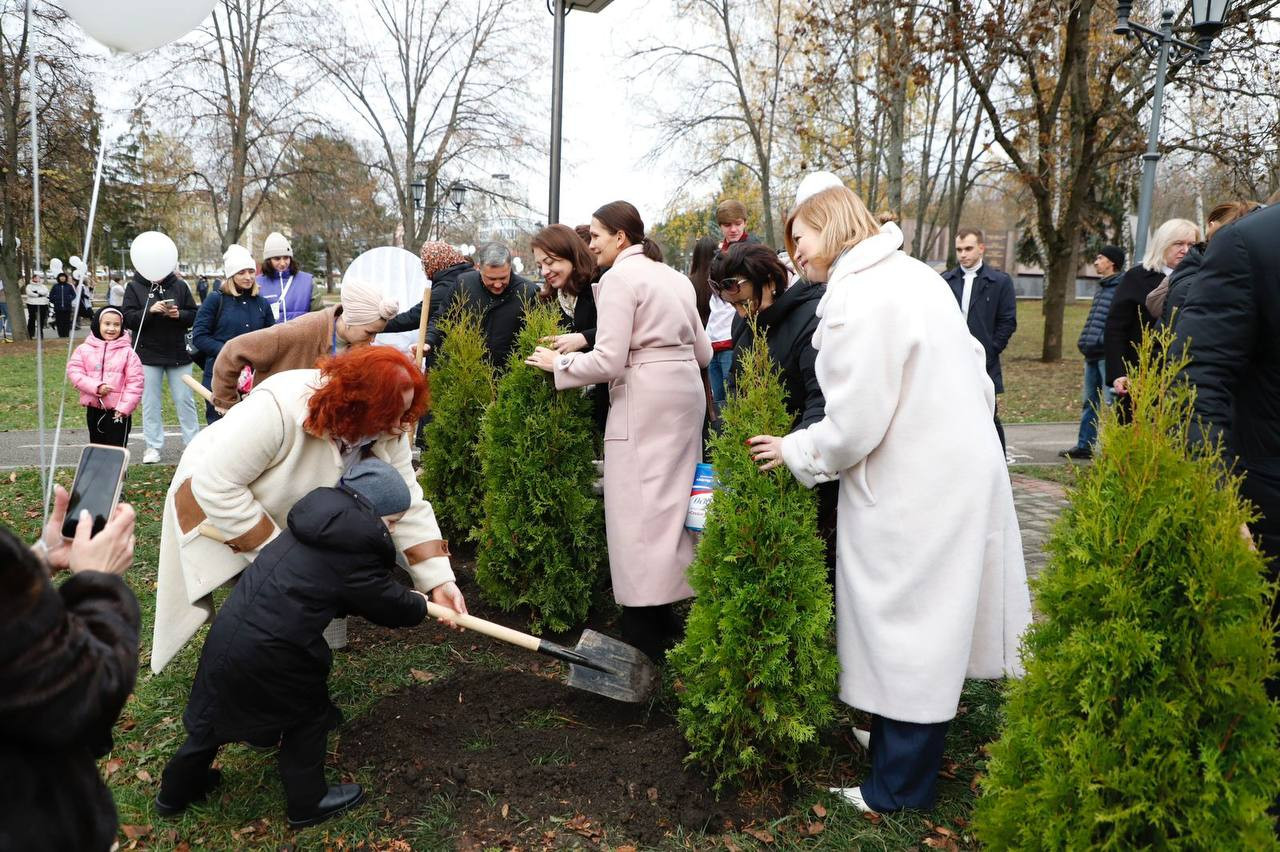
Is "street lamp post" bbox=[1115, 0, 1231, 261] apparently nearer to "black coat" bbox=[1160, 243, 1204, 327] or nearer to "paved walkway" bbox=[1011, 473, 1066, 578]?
"paved walkway" bbox=[1011, 473, 1066, 578]

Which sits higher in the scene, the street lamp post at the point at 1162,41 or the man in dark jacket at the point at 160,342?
the street lamp post at the point at 1162,41

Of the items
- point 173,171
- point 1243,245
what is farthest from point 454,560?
point 173,171

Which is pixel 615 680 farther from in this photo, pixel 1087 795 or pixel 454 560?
pixel 454 560

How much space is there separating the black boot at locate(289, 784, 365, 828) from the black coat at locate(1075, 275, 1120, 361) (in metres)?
7.66

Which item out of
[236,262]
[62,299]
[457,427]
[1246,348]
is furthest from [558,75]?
[62,299]

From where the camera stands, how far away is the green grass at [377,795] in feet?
9.63

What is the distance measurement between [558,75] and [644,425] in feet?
11.0

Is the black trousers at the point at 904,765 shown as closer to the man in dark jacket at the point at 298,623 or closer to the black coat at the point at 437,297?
the man in dark jacket at the point at 298,623

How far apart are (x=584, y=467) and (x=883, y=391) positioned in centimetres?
208

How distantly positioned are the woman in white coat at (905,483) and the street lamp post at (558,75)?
3.56 metres

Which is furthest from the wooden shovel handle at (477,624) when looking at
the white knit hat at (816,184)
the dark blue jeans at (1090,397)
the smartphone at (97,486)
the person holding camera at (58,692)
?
the dark blue jeans at (1090,397)

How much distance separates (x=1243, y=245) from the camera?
229cm

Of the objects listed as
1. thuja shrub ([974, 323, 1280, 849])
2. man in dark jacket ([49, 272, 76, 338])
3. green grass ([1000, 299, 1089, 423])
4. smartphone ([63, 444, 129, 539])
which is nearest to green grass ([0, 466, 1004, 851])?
thuja shrub ([974, 323, 1280, 849])

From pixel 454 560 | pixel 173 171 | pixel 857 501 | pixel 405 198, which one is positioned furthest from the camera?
pixel 405 198
